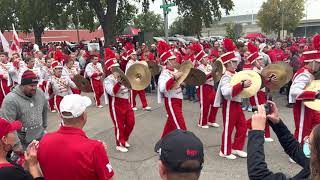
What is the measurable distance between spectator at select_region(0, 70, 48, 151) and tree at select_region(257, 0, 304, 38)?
51910mm

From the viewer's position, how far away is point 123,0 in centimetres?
2920

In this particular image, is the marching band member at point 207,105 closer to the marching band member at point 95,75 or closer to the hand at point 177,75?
the hand at point 177,75

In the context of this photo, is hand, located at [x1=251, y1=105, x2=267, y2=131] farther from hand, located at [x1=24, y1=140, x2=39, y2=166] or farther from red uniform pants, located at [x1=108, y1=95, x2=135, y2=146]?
red uniform pants, located at [x1=108, y1=95, x2=135, y2=146]

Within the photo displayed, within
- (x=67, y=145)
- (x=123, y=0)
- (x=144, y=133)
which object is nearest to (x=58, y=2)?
(x=123, y=0)

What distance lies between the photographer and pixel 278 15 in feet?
182

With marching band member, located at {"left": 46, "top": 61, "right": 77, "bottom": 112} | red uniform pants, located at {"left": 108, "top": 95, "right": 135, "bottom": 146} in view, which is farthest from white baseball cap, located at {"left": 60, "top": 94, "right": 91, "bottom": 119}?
marching band member, located at {"left": 46, "top": 61, "right": 77, "bottom": 112}

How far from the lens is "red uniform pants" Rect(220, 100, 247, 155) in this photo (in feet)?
23.8

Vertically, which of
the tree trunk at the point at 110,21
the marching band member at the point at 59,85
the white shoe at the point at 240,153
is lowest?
the white shoe at the point at 240,153

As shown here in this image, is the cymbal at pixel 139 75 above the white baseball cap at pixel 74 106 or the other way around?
the other way around

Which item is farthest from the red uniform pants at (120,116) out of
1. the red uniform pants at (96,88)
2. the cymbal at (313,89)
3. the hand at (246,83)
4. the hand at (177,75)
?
the red uniform pants at (96,88)

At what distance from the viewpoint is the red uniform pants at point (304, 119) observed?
21.1 ft

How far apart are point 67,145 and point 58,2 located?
26107mm

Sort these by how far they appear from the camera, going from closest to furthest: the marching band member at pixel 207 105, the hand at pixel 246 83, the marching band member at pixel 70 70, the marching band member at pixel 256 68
Result: the hand at pixel 246 83
the marching band member at pixel 256 68
the marching band member at pixel 207 105
the marching band member at pixel 70 70

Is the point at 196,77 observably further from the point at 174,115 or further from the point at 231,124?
the point at 231,124
